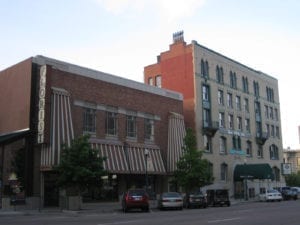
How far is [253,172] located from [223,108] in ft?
28.6

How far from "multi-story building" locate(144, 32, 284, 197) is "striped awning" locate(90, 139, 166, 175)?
9405mm

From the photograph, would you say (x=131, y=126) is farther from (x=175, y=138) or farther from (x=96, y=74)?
(x=96, y=74)

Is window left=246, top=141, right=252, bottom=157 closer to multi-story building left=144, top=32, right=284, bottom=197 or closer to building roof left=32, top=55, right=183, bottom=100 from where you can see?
multi-story building left=144, top=32, right=284, bottom=197

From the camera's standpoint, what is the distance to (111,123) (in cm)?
4175

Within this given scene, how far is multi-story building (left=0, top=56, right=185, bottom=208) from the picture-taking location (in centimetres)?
3503

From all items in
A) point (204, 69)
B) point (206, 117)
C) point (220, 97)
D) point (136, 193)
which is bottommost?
point (136, 193)

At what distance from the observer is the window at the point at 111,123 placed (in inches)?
1626

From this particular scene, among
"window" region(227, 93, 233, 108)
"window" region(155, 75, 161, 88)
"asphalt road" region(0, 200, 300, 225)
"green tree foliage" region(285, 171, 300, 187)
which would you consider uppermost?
"window" region(155, 75, 161, 88)

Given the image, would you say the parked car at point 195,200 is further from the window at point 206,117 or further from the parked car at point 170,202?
the window at point 206,117

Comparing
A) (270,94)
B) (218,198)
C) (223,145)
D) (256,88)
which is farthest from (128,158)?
(270,94)

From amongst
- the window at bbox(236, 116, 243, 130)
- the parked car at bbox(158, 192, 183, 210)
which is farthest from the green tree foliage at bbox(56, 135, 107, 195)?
the window at bbox(236, 116, 243, 130)

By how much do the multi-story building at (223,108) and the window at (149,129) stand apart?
8084 millimetres

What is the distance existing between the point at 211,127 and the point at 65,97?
72.9 feet

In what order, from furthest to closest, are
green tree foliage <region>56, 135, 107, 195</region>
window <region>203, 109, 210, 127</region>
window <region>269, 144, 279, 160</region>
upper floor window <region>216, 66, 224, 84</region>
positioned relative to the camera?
window <region>269, 144, 279, 160</region> < upper floor window <region>216, 66, 224, 84</region> < window <region>203, 109, 210, 127</region> < green tree foliage <region>56, 135, 107, 195</region>
